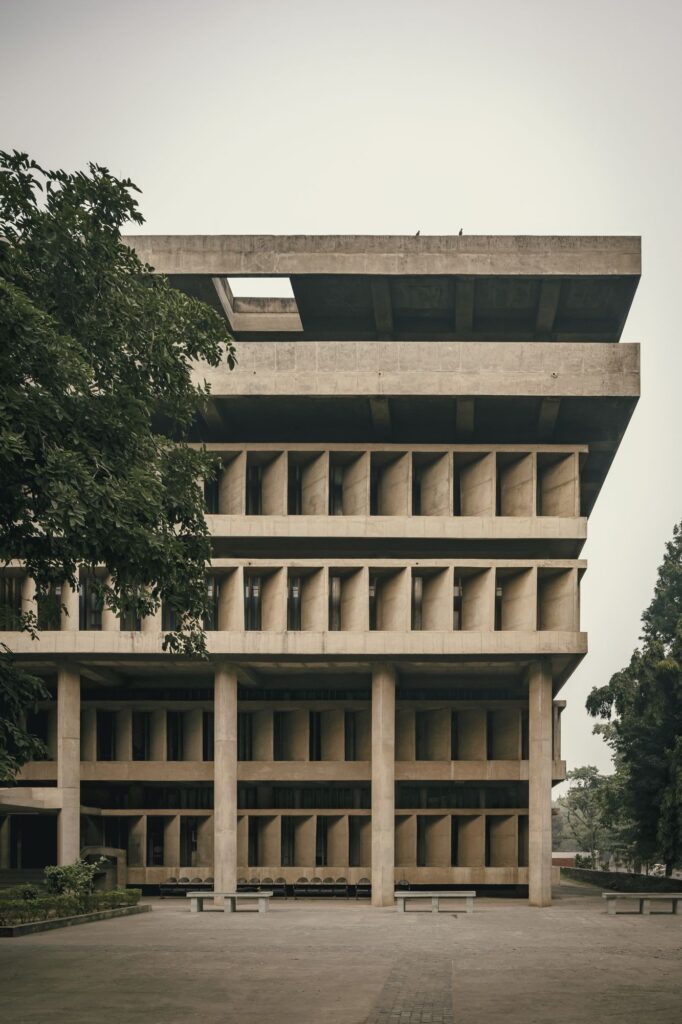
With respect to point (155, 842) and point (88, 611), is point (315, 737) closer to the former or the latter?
point (155, 842)

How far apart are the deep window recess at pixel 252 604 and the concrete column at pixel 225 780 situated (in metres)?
2.04

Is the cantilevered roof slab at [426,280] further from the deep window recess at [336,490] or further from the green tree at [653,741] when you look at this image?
the green tree at [653,741]

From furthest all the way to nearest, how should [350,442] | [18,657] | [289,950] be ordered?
[350,442], [18,657], [289,950]

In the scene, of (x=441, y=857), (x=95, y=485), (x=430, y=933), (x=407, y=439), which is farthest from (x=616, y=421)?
(x=95, y=485)

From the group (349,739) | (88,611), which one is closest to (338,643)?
(349,739)

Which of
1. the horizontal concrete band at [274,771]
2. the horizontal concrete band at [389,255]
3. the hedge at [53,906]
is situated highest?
the horizontal concrete band at [389,255]

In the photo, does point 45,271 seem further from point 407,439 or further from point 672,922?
point 407,439

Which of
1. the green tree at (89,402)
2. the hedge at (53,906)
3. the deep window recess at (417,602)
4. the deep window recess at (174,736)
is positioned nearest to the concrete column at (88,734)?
the deep window recess at (174,736)

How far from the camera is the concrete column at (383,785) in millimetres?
44194

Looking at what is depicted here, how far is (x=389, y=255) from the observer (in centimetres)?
4391

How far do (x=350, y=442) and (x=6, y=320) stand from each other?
30748mm

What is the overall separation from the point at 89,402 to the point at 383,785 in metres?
27.5

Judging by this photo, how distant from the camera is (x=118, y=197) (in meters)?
22.5

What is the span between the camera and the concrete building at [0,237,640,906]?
44.4 m
